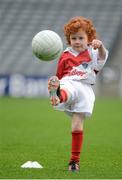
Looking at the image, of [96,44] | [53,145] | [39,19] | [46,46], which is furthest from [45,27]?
[96,44]

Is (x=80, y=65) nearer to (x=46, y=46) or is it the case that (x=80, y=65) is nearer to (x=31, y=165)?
(x=46, y=46)

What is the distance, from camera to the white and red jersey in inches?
298

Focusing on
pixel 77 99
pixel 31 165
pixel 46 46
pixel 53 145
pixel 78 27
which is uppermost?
pixel 78 27

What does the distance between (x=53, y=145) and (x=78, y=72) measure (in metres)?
3.52

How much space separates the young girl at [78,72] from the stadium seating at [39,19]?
81.1 ft

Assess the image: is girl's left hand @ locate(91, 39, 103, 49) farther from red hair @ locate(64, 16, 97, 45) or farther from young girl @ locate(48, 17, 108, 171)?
red hair @ locate(64, 16, 97, 45)

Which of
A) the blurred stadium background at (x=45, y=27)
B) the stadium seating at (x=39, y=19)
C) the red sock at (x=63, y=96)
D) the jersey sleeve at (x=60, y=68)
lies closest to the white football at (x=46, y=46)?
the jersey sleeve at (x=60, y=68)

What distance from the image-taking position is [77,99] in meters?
7.52

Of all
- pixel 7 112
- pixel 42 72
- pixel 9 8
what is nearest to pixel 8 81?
pixel 42 72

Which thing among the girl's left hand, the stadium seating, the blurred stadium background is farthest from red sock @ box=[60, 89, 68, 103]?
the stadium seating

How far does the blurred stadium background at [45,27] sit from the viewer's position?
30.5 m

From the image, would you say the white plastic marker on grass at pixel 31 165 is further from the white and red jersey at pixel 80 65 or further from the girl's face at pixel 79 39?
the girl's face at pixel 79 39

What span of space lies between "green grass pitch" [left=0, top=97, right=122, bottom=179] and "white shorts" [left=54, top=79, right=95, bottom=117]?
63 centimetres

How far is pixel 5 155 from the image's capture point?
9.08m
